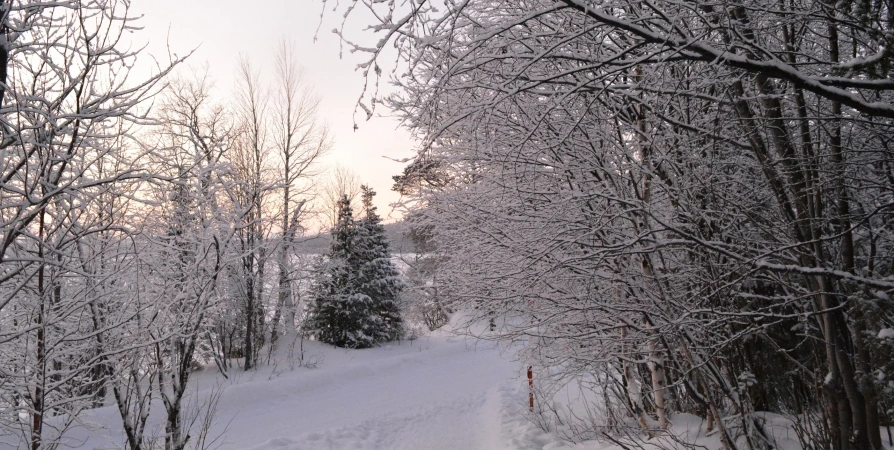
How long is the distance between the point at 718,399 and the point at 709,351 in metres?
1.36

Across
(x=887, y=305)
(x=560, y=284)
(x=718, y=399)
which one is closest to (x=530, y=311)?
(x=560, y=284)

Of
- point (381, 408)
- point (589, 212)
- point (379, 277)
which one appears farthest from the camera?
point (379, 277)

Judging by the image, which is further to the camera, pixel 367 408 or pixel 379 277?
pixel 379 277

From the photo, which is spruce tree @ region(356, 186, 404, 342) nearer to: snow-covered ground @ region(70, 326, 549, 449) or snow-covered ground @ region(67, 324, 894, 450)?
snow-covered ground @ region(70, 326, 549, 449)

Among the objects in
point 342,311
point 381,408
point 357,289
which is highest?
point 357,289

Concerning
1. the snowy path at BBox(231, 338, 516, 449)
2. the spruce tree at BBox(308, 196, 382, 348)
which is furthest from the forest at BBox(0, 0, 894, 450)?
the spruce tree at BBox(308, 196, 382, 348)

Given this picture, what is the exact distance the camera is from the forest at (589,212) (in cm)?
244

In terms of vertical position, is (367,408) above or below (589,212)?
below

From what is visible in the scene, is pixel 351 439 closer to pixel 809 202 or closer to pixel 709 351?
pixel 709 351

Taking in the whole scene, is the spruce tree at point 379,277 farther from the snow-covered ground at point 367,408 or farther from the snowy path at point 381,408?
the snowy path at point 381,408

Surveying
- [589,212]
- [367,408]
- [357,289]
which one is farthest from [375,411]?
[357,289]

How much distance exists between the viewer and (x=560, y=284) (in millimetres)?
4602

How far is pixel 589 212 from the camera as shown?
→ 3873 mm

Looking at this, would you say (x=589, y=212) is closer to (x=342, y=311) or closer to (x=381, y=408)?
(x=381, y=408)
